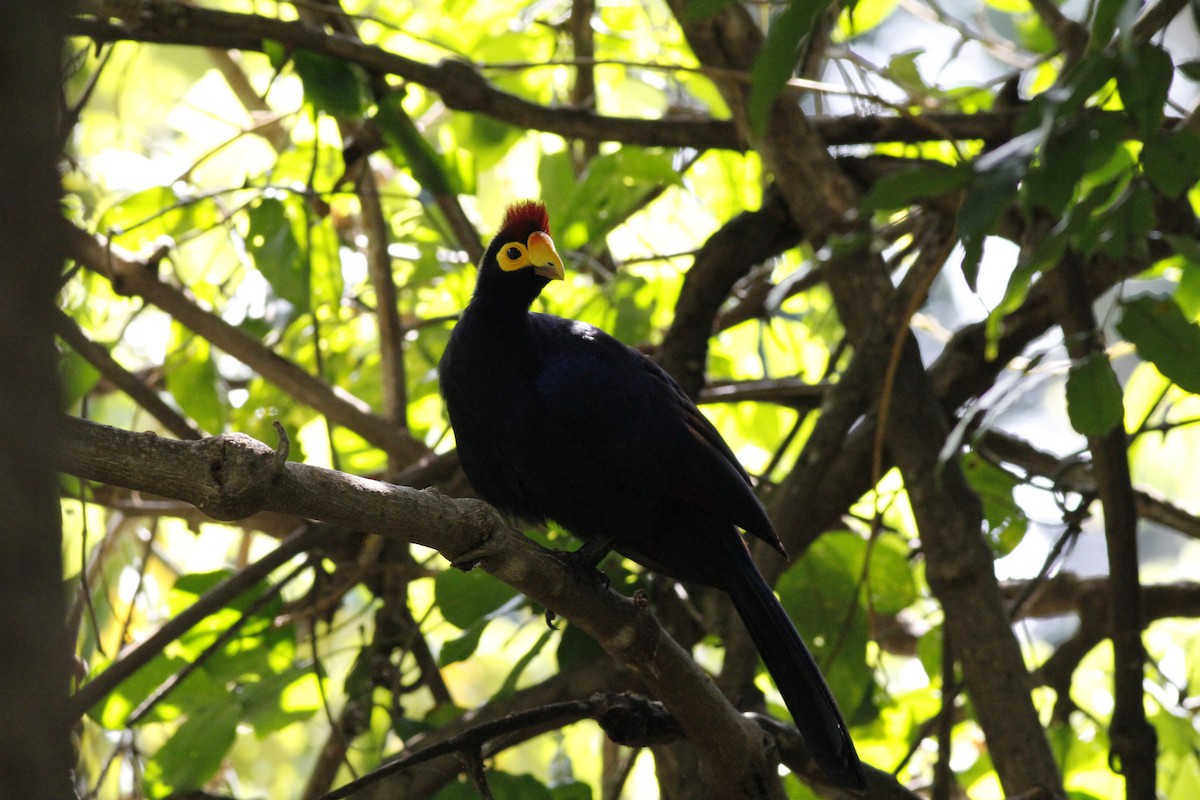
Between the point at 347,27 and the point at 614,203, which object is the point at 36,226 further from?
the point at 347,27

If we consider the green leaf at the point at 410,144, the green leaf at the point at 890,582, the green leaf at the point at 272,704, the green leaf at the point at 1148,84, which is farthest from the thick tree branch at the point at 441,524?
the green leaf at the point at 410,144

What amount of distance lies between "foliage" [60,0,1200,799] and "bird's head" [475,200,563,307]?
1.63ft

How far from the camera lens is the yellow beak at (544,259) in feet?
8.91

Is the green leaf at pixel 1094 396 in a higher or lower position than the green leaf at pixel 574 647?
lower

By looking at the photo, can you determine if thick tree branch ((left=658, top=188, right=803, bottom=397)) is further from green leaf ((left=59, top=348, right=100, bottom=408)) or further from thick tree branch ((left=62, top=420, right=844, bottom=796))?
green leaf ((left=59, top=348, right=100, bottom=408))

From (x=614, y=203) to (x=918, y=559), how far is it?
165 cm

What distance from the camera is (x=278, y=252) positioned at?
303cm

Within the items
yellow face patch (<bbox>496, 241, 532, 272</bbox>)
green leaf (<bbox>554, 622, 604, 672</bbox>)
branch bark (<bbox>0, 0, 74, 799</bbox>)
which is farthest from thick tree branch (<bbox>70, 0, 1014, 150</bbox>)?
branch bark (<bbox>0, 0, 74, 799</bbox>)

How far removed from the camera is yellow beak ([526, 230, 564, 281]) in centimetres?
272

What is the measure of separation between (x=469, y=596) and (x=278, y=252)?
1038 mm

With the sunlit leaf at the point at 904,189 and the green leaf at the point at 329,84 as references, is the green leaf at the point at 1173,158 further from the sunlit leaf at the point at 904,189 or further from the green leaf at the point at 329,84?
the green leaf at the point at 329,84

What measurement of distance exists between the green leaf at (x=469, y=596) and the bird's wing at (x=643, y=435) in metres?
0.54

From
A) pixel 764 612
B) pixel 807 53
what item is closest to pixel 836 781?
pixel 764 612

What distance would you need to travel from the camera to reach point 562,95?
15.4 feet
